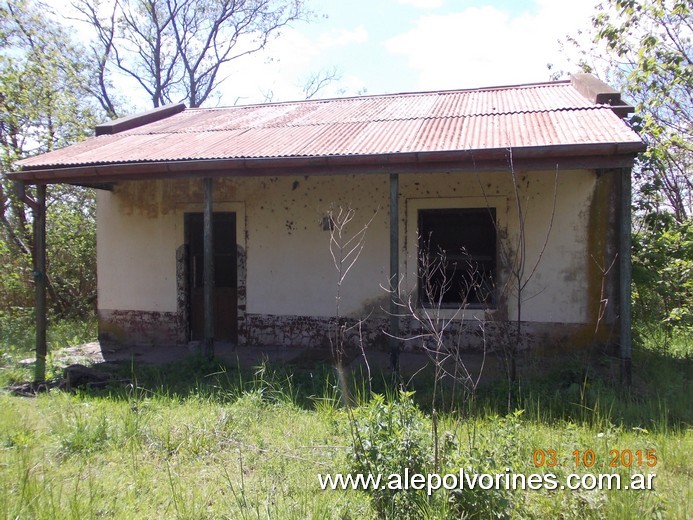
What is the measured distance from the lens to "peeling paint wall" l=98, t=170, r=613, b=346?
22.4 feet

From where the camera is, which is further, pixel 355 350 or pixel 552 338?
pixel 355 350

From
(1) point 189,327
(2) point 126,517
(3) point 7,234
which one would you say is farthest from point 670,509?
(3) point 7,234

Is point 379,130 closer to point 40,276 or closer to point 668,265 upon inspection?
point 668,265

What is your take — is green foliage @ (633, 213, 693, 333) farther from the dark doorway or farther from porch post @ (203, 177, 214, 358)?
the dark doorway

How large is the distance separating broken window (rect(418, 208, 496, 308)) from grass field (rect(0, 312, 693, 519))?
1877 mm

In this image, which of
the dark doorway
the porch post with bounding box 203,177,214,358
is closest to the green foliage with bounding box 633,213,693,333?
the porch post with bounding box 203,177,214,358

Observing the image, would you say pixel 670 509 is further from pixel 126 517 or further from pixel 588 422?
pixel 126 517

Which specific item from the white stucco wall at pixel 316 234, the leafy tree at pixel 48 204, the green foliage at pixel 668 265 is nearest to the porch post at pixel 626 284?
the white stucco wall at pixel 316 234

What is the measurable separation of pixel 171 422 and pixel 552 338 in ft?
16.6

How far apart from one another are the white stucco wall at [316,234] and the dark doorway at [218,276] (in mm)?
222

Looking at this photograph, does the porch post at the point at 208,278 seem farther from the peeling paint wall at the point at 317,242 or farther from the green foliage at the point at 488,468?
the green foliage at the point at 488,468

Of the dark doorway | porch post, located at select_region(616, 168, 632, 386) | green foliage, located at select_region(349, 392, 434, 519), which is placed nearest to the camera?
green foliage, located at select_region(349, 392, 434, 519)

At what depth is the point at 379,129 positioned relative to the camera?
Answer: 6.95m

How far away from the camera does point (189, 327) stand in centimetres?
842
